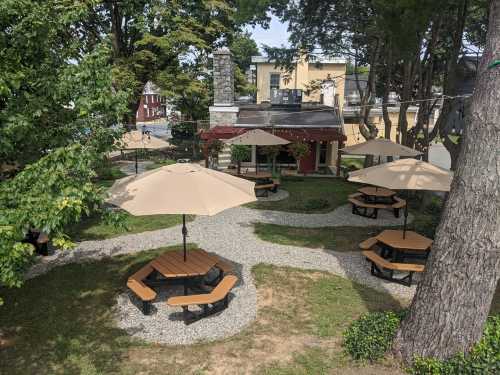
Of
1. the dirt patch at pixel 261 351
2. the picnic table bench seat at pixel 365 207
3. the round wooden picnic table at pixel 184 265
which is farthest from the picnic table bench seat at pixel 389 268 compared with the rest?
the picnic table bench seat at pixel 365 207

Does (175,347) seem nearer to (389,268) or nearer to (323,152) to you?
(389,268)

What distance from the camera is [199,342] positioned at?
606cm

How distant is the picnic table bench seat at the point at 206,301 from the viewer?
6.36m

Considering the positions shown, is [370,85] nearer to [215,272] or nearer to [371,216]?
[371,216]

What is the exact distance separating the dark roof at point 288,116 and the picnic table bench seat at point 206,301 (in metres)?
14.2

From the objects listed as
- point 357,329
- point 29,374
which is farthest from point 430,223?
point 29,374

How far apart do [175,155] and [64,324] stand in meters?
23.2

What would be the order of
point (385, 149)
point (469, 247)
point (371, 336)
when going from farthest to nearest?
point (385, 149), point (371, 336), point (469, 247)

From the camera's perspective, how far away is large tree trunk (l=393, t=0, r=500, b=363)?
467 cm

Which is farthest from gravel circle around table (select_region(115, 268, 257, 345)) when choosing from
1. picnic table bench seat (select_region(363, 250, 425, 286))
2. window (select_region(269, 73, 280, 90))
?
window (select_region(269, 73, 280, 90))

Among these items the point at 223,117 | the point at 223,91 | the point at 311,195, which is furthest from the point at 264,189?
the point at 223,91

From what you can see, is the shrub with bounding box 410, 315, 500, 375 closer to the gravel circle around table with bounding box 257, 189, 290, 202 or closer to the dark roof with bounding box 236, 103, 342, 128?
the gravel circle around table with bounding box 257, 189, 290, 202

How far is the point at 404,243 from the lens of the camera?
880 centimetres

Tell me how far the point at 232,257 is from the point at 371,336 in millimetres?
4350
